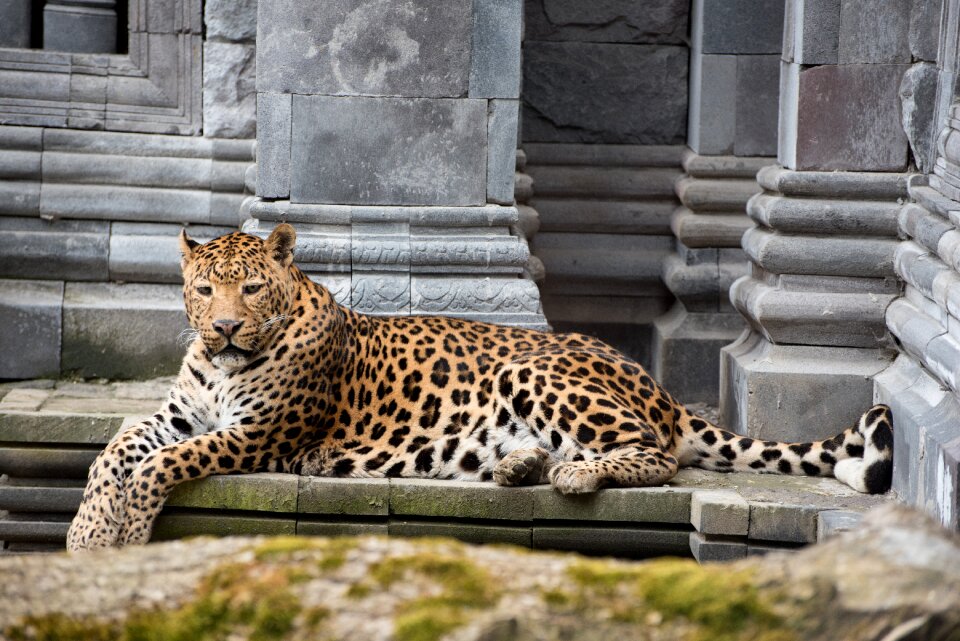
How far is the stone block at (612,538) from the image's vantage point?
6.26 metres

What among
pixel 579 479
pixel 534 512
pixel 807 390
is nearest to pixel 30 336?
pixel 534 512

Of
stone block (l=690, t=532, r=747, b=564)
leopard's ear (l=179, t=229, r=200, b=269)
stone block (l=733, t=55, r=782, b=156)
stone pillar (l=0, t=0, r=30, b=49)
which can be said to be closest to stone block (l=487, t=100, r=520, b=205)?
leopard's ear (l=179, t=229, r=200, b=269)

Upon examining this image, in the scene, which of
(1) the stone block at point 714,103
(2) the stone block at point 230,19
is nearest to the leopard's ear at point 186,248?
(2) the stone block at point 230,19

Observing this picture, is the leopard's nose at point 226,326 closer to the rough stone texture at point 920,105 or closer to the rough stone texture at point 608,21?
the rough stone texture at point 920,105

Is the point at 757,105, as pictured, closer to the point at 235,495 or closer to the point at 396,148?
the point at 396,148

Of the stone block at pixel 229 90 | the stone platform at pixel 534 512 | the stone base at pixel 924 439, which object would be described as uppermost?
the stone block at pixel 229 90

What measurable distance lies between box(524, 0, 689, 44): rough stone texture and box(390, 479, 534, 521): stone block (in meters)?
4.21

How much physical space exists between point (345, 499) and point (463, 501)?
50 centimetres

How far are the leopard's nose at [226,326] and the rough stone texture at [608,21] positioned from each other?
4094mm

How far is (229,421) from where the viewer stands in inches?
255

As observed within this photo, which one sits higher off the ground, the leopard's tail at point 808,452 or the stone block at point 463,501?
the leopard's tail at point 808,452

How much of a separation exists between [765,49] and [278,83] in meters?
3.27

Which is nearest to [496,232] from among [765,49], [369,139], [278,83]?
[369,139]

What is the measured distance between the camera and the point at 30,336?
860 cm
